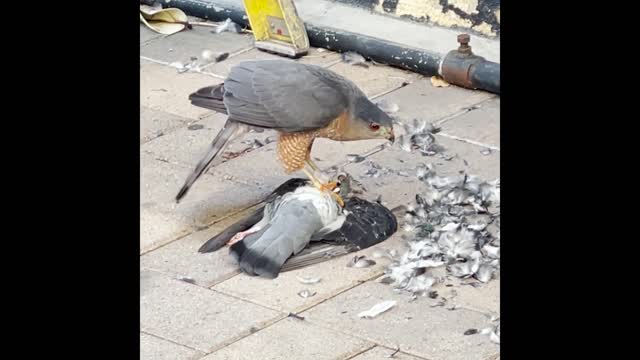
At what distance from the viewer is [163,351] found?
4.61m

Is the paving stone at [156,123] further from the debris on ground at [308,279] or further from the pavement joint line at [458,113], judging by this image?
the debris on ground at [308,279]

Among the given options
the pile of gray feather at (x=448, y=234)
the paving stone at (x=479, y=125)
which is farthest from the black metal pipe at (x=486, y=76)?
the pile of gray feather at (x=448, y=234)

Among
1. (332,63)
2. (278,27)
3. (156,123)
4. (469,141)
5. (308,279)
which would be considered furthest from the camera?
(278,27)

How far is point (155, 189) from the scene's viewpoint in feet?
20.3

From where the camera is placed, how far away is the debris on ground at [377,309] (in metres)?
4.86

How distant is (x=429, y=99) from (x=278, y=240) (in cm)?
220

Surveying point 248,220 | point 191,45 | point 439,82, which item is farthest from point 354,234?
point 191,45

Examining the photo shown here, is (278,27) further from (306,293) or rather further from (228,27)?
(306,293)

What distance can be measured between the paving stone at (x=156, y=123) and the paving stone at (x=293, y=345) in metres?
2.33

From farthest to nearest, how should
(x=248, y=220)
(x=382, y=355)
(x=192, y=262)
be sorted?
(x=248, y=220), (x=192, y=262), (x=382, y=355)
